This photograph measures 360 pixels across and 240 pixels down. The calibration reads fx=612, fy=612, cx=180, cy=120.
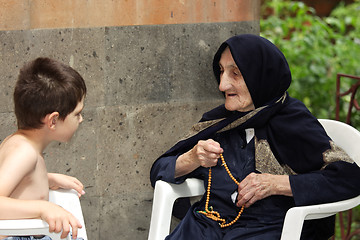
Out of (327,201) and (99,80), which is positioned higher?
(99,80)

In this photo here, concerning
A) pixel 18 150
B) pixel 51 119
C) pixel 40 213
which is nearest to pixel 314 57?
pixel 51 119

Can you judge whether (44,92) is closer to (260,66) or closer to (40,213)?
(40,213)

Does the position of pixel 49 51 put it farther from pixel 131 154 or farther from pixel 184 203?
pixel 184 203

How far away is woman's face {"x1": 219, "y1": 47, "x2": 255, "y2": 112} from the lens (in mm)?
2727

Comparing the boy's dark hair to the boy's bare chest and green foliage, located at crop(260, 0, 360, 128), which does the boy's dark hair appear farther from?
green foliage, located at crop(260, 0, 360, 128)

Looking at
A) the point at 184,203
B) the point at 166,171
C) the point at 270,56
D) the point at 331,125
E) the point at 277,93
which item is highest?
the point at 270,56

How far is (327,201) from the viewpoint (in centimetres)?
259

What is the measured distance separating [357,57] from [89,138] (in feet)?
13.1

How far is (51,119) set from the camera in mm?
2311

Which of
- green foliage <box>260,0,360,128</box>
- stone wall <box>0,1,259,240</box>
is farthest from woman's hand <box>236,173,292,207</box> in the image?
green foliage <box>260,0,360,128</box>

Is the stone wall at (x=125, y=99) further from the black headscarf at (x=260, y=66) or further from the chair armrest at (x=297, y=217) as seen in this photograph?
the chair armrest at (x=297, y=217)

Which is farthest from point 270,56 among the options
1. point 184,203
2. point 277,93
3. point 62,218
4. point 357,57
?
point 357,57

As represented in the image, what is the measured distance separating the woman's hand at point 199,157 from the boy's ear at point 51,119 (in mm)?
671

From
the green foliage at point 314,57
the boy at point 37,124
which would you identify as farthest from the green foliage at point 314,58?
the boy at point 37,124
